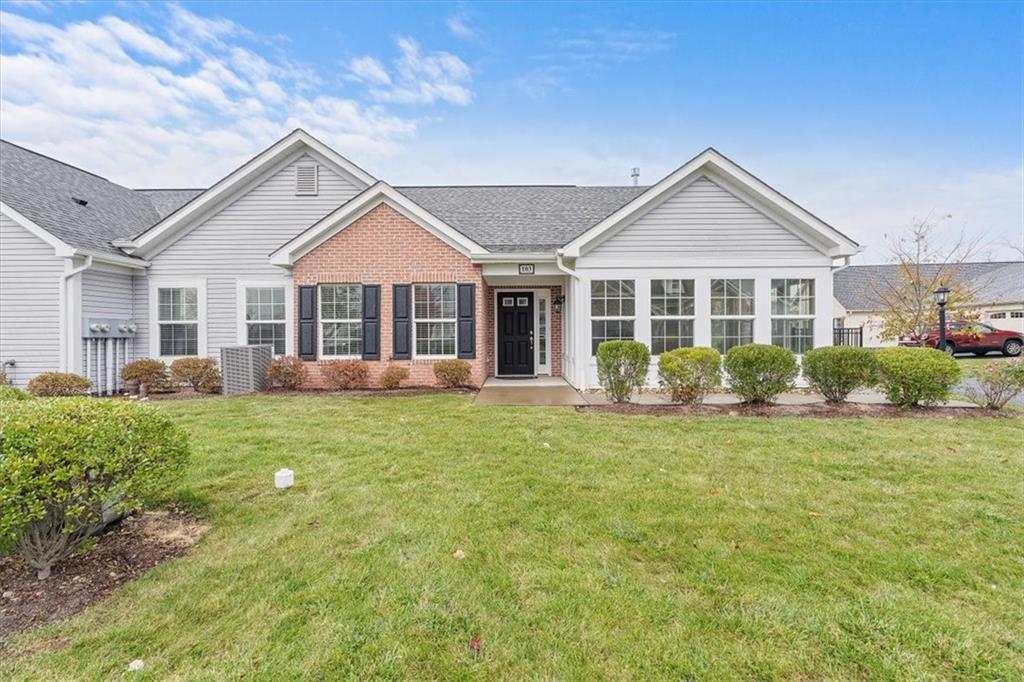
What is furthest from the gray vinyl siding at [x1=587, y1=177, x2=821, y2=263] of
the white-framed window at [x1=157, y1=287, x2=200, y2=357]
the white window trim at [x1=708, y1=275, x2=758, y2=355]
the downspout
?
the downspout

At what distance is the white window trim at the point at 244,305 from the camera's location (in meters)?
11.5

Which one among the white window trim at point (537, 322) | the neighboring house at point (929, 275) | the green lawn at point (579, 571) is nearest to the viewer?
the green lawn at point (579, 571)

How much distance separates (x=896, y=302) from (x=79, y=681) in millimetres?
26682

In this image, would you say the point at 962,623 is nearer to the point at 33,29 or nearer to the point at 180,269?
the point at 180,269

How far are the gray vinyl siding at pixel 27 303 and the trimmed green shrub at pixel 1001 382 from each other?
18.9 m

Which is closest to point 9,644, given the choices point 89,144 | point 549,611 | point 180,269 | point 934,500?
point 549,611

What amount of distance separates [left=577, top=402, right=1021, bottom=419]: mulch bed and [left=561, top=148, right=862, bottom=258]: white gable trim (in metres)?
3.95

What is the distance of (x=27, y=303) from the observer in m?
Result: 9.96

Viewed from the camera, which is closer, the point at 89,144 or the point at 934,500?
the point at 934,500

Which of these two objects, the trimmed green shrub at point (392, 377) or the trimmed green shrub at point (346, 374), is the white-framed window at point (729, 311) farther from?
the trimmed green shrub at point (346, 374)

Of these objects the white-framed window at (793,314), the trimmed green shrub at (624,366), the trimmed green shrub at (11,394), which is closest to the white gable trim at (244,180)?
A: the trimmed green shrub at (624,366)

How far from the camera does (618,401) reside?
351 inches

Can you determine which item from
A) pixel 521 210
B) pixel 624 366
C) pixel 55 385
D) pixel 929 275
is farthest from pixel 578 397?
pixel 929 275

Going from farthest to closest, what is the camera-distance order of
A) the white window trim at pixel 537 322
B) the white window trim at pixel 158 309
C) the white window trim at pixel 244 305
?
the white window trim at pixel 537 322
the white window trim at pixel 158 309
the white window trim at pixel 244 305
